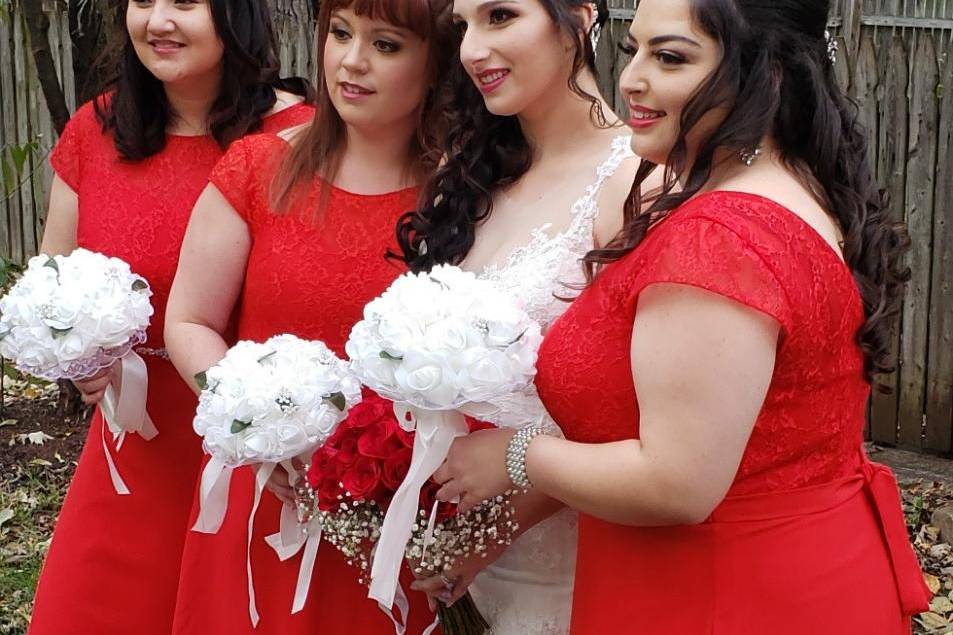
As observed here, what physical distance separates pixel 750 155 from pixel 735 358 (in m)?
0.40

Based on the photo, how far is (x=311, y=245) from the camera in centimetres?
325

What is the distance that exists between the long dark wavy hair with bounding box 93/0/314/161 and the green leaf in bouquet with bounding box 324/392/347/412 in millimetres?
1213

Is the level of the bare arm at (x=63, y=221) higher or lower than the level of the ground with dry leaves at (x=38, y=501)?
higher

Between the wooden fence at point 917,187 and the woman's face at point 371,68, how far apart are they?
3758 mm

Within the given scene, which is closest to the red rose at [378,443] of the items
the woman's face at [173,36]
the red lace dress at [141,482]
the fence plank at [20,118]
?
the red lace dress at [141,482]

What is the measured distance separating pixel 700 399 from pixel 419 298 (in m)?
0.61

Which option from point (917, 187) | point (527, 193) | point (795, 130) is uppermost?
point (795, 130)

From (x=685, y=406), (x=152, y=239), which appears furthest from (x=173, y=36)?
(x=685, y=406)

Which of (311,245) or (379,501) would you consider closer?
(379,501)

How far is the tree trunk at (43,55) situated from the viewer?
593cm

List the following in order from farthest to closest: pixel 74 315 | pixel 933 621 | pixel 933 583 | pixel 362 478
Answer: pixel 933 583
pixel 933 621
pixel 74 315
pixel 362 478

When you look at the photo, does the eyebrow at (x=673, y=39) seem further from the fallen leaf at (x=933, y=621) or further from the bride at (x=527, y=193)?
the fallen leaf at (x=933, y=621)

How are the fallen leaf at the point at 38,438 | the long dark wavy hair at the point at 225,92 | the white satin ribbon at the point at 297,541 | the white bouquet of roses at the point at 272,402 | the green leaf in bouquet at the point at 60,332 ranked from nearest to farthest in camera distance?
1. the white bouquet of roses at the point at 272,402
2. the white satin ribbon at the point at 297,541
3. the green leaf in bouquet at the point at 60,332
4. the long dark wavy hair at the point at 225,92
5. the fallen leaf at the point at 38,438

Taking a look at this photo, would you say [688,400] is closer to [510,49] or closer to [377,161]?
[510,49]
